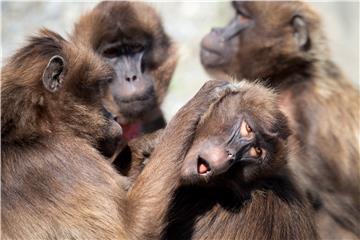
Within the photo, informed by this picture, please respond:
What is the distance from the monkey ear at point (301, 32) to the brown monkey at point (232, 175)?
265 cm

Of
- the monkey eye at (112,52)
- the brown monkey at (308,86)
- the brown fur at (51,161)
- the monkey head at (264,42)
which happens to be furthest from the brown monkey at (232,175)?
the monkey head at (264,42)

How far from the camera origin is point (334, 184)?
6.85 meters

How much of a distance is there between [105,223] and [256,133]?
106 cm

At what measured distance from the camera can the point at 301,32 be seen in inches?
296

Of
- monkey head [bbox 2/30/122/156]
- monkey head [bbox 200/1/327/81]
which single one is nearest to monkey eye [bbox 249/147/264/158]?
monkey head [bbox 2/30/122/156]

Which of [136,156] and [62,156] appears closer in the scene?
[62,156]

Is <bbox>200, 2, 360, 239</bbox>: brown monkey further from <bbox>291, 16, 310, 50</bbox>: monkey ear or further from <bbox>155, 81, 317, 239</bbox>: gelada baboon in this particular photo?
<bbox>155, 81, 317, 239</bbox>: gelada baboon

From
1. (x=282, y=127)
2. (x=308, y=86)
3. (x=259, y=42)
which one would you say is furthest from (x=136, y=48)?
(x=282, y=127)

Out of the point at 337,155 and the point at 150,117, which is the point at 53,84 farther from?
the point at 337,155

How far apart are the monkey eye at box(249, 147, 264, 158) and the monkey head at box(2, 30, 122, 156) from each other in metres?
0.90

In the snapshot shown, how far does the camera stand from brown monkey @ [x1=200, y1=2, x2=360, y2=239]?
6766 mm

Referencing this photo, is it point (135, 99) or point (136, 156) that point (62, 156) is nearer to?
point (136, 156)

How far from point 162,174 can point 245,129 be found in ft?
1.88

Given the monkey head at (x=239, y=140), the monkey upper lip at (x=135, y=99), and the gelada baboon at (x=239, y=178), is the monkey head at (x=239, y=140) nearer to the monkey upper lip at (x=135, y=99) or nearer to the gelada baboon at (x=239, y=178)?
the gelada baboon at (x=239, y=178)
